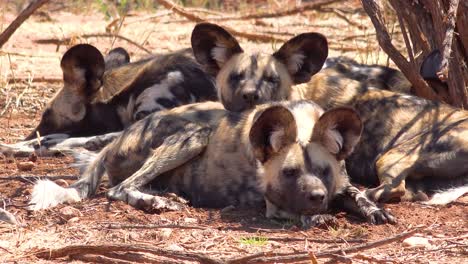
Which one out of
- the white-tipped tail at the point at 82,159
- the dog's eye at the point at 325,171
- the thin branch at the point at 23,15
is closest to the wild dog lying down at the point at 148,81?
the thin branch at the point at 23,15

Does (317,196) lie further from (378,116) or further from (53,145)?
(53,145)

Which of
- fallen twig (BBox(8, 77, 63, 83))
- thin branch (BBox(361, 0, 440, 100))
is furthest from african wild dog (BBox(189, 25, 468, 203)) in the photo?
fallen twig (BBox(8, 77, 63, 83))

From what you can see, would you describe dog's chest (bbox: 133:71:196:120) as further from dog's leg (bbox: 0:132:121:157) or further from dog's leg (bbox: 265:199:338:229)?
dog's leg (bbox: 265:199:338:229)

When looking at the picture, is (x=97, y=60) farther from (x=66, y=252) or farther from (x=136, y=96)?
(x=66, y=252)

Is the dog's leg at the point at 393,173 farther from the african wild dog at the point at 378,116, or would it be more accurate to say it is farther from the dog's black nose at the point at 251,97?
the dog's black nose at the point at 251,97

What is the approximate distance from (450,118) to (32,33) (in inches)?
238

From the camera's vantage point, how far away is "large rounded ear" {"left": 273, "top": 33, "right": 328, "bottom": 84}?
591 centimetres

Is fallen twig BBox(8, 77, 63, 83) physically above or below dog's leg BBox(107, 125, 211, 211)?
below

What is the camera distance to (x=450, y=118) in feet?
17.0

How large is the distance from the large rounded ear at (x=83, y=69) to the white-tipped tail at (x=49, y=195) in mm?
1686

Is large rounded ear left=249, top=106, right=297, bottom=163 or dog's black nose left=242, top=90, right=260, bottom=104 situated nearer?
large rounded ear left=249, top=106, right=297, bottom=163

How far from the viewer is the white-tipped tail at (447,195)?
4.74 metres

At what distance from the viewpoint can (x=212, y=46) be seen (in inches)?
240

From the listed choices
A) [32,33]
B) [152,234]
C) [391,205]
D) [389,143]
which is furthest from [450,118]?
[32,33]
